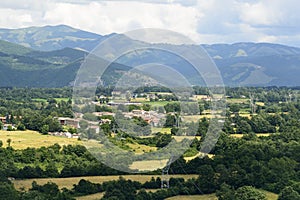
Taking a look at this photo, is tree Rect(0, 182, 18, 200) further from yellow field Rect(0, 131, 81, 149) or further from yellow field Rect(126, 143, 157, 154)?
yellow field Rect(0, 131, 81, 149)

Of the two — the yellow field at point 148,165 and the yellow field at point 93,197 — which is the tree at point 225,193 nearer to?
the yellow field at point 148,165

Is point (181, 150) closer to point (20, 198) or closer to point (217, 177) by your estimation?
point (217, 177)

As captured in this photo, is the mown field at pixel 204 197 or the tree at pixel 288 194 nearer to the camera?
the tree at pixel 288 194

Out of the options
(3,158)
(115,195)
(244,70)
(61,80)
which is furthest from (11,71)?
(115,195)

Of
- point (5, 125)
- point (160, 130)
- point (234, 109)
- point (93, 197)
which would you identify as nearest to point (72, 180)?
point (93, 197)

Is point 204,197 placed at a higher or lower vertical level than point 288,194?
lower

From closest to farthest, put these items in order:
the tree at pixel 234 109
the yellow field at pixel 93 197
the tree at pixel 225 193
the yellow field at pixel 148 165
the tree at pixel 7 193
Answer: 1. the tree at pixel 7 193
2. the tree at pixel 225 193
3. the yellow field at pixel 93 197
4. the yellow field at pixel 148 165
5. the tree at pixel 234 109

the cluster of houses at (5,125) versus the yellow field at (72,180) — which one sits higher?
the cluster of houses at (5,125)

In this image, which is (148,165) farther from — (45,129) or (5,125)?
(5,125)

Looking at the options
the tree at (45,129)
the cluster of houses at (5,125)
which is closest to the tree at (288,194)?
the tree at (45,129)

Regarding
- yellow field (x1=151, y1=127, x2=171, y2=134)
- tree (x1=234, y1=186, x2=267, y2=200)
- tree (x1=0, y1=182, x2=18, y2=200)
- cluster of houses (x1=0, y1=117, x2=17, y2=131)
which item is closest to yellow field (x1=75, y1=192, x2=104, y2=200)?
tree (x1=0, y1=182, x2=18, y2=200)
